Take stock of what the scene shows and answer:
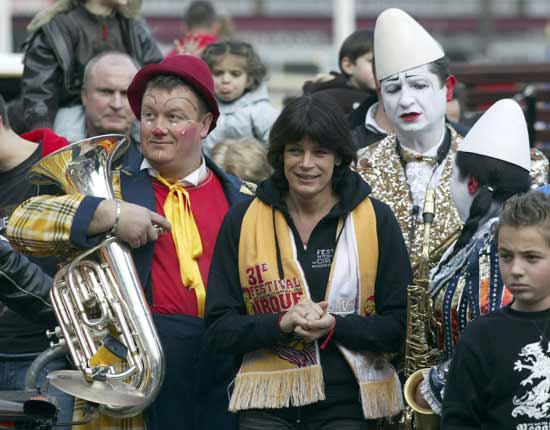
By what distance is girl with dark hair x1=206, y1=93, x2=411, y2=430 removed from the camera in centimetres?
538

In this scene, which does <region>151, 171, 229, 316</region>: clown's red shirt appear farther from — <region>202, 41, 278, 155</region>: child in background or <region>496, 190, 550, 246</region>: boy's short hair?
<region>202, 41, 278, 155</region>: child in background

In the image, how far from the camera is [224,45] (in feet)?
29.1

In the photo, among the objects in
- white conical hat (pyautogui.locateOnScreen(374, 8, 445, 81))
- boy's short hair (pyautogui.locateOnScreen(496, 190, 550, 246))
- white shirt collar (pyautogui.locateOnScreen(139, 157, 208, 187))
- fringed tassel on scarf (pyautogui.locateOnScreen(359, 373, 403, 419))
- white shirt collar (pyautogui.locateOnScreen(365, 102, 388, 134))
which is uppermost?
white conical hat (pyautogui.locateOnScreen(374, 8, 445, 81))

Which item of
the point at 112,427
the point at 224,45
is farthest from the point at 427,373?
the point at 224,45

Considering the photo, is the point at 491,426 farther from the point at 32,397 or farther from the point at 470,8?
the point at 470,8

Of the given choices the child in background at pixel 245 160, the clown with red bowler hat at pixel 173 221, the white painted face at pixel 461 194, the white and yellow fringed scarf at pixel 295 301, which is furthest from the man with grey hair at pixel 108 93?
the white painted face at pixel 461 194

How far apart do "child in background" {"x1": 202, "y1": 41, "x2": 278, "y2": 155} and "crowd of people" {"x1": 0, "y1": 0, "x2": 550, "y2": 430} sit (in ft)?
7.02

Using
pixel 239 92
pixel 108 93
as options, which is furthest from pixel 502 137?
pixel 239 92

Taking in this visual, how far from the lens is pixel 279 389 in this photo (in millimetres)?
5383

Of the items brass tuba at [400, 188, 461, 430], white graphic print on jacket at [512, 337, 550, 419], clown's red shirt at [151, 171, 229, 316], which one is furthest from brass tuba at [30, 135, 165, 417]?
white graphic print on jacket at [512, 337, 550, 419]

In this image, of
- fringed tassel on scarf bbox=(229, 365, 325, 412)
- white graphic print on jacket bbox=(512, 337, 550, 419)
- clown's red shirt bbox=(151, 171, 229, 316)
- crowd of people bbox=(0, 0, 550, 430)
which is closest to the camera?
white graphic print on jacket bbox=(512, 337, 550, 419)

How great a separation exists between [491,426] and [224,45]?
4.62m

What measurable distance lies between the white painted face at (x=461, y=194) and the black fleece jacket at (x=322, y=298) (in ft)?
0.85

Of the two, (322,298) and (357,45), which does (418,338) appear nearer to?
(322,298)
